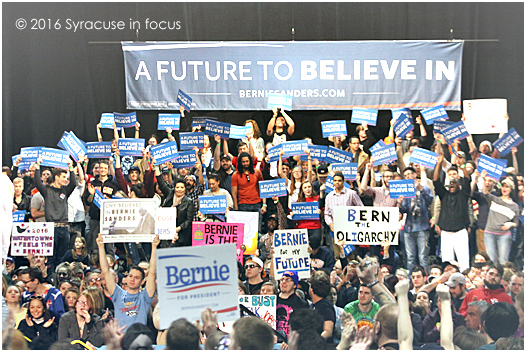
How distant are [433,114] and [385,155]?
2.51ft

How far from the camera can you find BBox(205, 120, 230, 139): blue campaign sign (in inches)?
289

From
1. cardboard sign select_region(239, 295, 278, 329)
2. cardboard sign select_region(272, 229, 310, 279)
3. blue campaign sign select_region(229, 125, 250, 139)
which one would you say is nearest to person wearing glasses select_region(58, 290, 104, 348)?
cardboard sign select_region(239, 295, 278, 329)

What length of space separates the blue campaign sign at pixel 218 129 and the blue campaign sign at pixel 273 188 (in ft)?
2.23

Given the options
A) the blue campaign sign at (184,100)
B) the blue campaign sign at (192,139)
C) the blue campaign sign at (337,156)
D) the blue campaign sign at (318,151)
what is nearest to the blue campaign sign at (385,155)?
the blue campaign sign at (337,156)

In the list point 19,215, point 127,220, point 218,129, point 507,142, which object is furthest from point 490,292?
point 19,215

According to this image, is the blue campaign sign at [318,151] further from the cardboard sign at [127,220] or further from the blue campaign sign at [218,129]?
the cardboard sign at [127,220]

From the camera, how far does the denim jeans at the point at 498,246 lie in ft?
23.0

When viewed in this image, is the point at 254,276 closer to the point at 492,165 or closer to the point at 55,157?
the point at 55,157

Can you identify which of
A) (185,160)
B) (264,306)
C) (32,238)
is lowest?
(264,306)

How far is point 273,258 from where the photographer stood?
6879 millimetres

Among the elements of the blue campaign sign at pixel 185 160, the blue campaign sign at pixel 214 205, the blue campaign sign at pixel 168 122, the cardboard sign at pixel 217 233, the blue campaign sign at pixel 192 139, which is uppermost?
the blue campaign sign at pixel 168 122

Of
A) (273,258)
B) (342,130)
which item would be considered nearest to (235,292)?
(273,258)

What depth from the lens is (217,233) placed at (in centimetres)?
694

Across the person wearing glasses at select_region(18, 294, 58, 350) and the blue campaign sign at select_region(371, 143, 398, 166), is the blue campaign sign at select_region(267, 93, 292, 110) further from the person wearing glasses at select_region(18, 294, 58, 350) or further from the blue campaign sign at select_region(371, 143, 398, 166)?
the person wearing glasses at select_region(18, 294, 58, 350)
